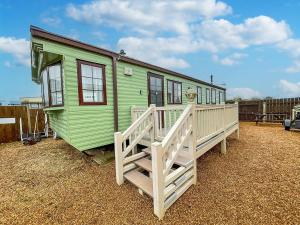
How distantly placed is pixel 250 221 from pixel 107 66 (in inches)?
200

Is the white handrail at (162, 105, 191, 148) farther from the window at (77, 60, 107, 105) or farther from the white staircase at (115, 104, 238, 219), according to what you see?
the window at (77, 60, 107, 105)

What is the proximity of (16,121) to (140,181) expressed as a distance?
905 cm

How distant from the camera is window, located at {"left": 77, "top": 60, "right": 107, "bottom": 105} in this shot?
445 cm

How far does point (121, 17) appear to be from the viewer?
295 inches

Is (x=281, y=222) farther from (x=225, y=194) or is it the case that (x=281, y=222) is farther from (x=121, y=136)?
(x=121, y=136)

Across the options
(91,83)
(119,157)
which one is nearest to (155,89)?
(91,83)

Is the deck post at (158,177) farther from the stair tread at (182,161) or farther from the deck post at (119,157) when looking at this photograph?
the deck post at (119,157)

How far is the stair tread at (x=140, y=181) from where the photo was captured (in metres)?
2.87

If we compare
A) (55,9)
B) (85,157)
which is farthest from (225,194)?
(55,9)

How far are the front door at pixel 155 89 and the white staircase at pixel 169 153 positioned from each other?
7.71 ft

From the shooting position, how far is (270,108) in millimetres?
13203

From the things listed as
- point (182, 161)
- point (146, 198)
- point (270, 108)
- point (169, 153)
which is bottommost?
point (146, 198)

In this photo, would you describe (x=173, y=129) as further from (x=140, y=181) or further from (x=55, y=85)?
(x=55, y=85)

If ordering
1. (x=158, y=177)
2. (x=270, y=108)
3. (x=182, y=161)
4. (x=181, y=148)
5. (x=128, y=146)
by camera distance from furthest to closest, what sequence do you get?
(x=270, y=108) → (x=128, y=146) → (x=182, y=161) → (x=181, y=148) → (x=158, y=177)
